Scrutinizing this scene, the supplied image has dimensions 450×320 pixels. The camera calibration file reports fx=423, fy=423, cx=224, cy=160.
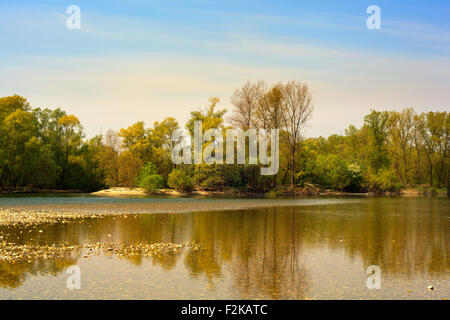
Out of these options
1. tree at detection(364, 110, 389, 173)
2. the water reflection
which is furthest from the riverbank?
the water reflection

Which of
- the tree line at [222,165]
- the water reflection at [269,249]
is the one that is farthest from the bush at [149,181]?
the water reflection at [269,249]

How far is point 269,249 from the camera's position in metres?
16.2

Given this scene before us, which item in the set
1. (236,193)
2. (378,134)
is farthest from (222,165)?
(378,134)

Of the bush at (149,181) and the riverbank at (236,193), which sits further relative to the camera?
the bush at (149,181)

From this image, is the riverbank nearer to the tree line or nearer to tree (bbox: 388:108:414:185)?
the tree line

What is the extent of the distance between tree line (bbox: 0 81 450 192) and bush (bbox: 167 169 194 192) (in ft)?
0.56

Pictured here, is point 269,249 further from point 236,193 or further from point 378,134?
point 378,134

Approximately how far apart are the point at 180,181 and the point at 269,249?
55.4m

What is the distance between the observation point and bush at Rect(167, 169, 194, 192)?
234ft

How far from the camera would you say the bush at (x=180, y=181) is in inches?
2808

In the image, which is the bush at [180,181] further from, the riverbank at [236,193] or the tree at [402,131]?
the tree at [402,131]

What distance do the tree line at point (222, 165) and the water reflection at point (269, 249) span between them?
47.5 m

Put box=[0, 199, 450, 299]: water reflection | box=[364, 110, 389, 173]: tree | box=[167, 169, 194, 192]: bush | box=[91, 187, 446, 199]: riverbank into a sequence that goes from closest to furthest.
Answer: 1. box=[0, 199, 450, 299]: water reflection
2. box=[91, 187, 446, 199]: riverbank
3. box=[167, 169, 194, 192]: bush
4. box=[364, 110, 389, 173]: tree
